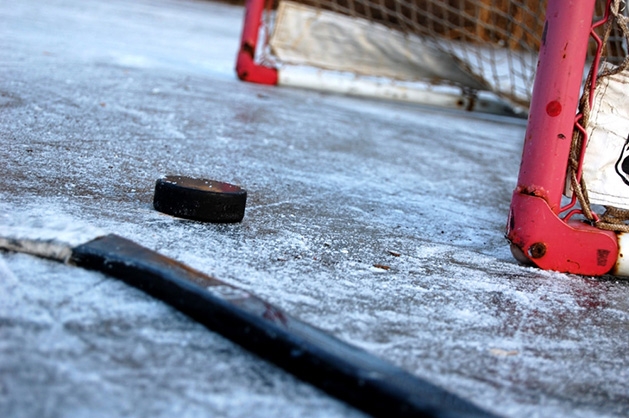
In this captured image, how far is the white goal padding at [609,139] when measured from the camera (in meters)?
1.34

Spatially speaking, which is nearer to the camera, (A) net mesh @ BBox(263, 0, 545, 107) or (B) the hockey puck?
(B) the hockey puck

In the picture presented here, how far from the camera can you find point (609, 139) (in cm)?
134

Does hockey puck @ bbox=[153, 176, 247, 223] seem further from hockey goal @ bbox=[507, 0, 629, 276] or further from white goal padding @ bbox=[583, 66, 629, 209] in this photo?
white goal padding @ bbox=[583, 66, 629, 209]

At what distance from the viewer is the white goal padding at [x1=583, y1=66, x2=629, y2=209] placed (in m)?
1.34

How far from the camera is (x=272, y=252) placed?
122 cm

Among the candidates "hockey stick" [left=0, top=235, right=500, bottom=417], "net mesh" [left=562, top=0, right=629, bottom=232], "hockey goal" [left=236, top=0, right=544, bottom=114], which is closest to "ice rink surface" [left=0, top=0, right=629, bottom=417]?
"hockey stick" [left=0, top=235, right=500, bottom=417]

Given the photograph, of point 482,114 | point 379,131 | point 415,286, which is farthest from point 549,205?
point 482,114

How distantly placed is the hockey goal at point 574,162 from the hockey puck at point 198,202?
52 centimetres

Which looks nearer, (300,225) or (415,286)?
(415,286)

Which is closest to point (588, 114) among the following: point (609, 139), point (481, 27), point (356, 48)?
point (609, 139)

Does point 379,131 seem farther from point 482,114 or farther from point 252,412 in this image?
point 252,412

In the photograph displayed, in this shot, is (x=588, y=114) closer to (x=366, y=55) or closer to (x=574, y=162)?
(x=574, y=162)

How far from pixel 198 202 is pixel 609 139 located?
76 cm

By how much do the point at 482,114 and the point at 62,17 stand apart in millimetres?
2944
